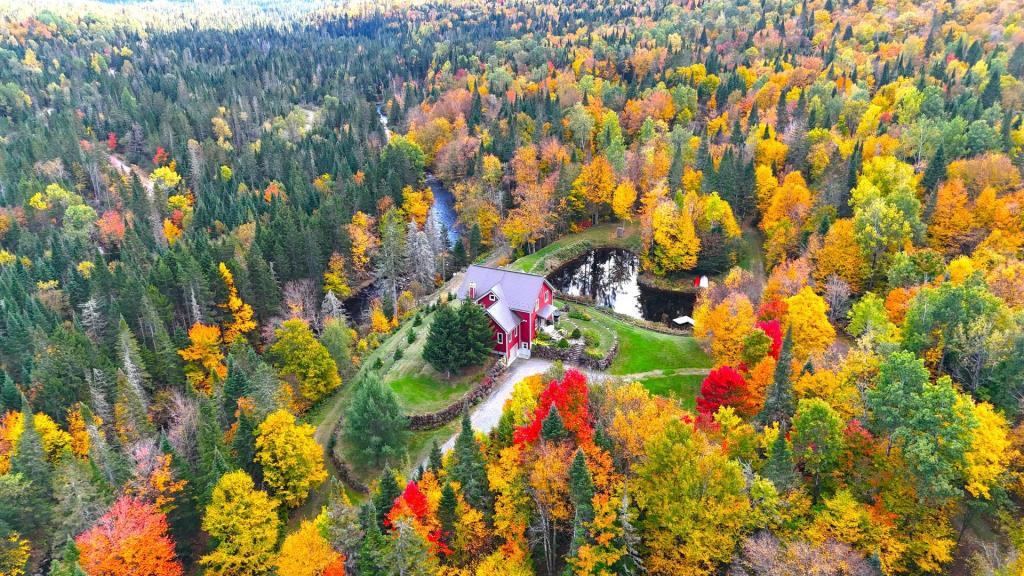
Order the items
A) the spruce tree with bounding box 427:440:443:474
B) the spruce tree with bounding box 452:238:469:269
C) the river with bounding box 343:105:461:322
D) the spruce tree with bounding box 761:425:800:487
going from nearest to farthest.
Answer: the spruce tree with bounding box 761:425:800:487 < the spruce tree with bounding box 427:440:443:474 < the river with bounding box 343:105:461:322 < the spruce tree with bounding box 452:238:469:269

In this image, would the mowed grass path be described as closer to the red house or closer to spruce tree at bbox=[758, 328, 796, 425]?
the red house

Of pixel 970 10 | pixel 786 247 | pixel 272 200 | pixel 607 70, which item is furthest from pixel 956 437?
pixel 970 10

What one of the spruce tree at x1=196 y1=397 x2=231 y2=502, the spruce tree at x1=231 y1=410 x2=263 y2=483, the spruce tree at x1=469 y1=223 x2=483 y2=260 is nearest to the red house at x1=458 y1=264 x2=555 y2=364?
the spruce tree at x1=231 y1=410 x2=263 y2=483

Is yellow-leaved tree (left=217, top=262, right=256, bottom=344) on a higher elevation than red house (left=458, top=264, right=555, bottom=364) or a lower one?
lower

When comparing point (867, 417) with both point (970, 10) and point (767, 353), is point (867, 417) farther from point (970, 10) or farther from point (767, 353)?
point (970, 10)

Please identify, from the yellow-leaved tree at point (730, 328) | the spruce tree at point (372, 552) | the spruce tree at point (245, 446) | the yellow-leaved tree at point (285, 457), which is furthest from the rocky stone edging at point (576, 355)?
the spruce tree at point (372, 552)

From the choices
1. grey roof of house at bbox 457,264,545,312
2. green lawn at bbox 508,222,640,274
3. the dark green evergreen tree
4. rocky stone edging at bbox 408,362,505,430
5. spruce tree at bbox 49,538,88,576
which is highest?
grey roof of house at bbox 457,264,545,312

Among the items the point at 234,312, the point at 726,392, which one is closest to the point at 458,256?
the point at 234,312
